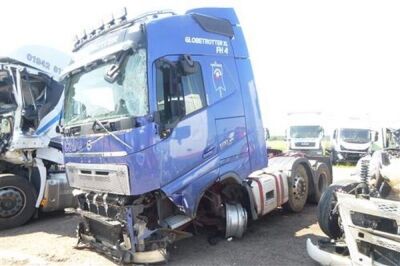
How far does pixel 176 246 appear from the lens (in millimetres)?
6633

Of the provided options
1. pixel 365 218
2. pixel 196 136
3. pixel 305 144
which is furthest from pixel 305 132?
pixel 365 218

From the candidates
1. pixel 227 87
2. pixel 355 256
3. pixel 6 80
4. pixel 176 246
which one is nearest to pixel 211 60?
pixel 227 87

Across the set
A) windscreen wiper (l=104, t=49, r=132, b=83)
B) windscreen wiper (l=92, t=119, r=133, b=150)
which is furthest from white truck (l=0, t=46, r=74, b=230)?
windscreen wiper (l=104, t=49, r=132, b=83)

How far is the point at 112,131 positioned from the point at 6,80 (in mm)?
4708

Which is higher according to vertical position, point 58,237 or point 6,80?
point 6,80

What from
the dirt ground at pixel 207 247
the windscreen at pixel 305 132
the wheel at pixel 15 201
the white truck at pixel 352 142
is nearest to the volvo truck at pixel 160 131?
the dirt ground at pixel 207 247

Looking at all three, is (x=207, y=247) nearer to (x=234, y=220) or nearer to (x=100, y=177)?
(x=234, y=220)

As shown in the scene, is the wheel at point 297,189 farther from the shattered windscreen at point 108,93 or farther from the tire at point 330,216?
the shattered windscreen at point 108,93

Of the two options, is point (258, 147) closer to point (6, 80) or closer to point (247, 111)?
point (247, 111)

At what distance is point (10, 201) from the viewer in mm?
8539

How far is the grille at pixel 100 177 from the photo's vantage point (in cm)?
539

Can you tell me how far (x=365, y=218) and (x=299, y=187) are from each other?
153 inches

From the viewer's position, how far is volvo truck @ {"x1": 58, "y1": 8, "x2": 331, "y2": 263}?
5.40m

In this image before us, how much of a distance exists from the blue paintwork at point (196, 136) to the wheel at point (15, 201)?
2738 mm
